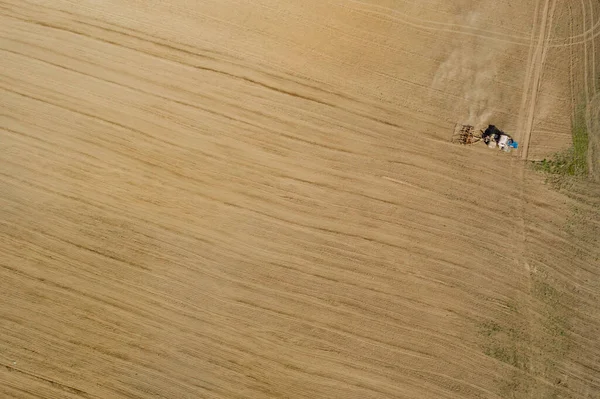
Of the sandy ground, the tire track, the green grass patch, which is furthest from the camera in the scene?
the tire track

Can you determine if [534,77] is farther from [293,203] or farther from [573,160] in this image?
[293,203]

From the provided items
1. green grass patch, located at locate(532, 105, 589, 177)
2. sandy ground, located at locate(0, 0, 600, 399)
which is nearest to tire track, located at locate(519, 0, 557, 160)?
sandy ground, located at locate(0, 0, 600, 399)

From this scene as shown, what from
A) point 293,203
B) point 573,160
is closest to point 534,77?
point 573,160

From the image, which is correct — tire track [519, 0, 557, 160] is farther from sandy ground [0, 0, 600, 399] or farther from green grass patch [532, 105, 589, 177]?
green grass patch [532, 105, 589, 177]

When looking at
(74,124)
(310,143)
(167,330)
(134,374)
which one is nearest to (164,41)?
(74,124)

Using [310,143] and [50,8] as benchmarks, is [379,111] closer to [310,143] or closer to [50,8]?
[310,143]

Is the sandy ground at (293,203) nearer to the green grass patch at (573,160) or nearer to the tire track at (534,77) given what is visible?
the tire track at (534,77)

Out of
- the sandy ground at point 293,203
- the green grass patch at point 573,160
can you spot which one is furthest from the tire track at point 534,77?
the green grass patch at point 573,160
